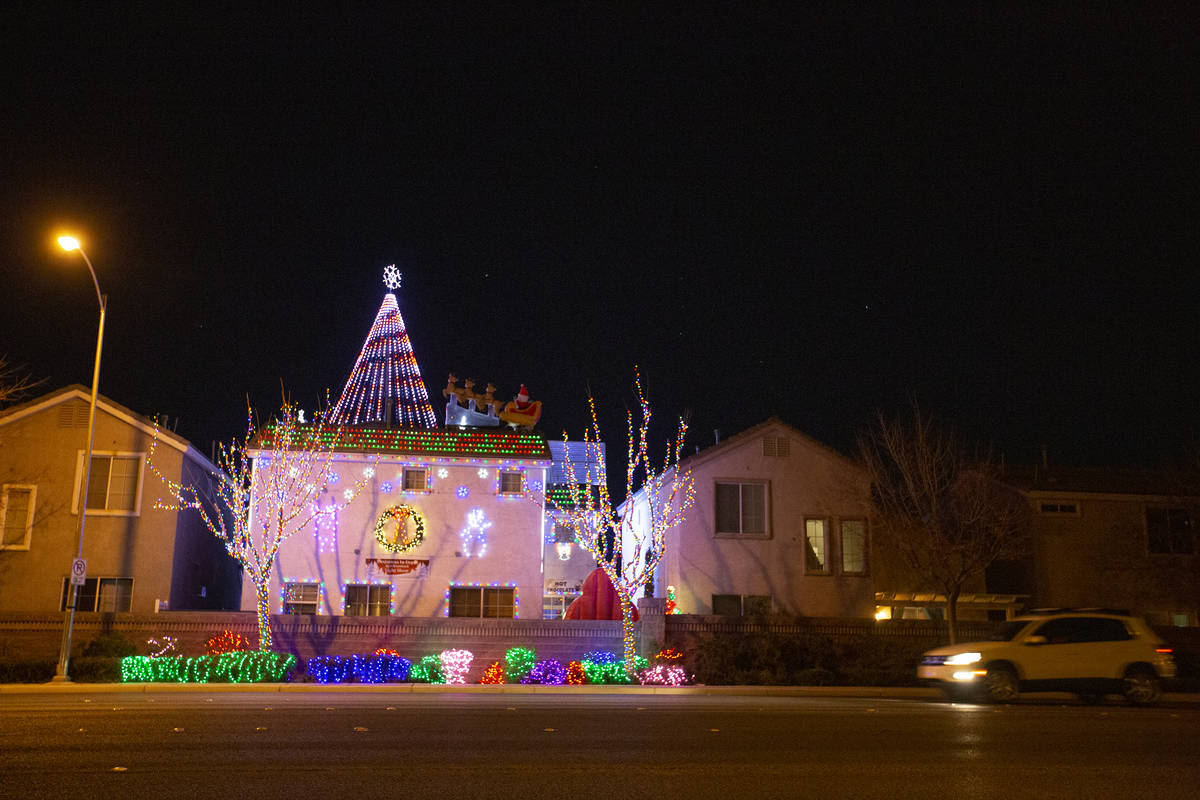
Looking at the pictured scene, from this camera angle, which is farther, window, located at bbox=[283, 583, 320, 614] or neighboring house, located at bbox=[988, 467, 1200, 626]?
neighboring house, located at bbox=[988, 467, 1200, 626]

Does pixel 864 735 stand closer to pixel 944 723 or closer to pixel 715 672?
pixel 944 723

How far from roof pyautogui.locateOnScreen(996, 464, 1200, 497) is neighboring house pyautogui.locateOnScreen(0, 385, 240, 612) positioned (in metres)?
26.6

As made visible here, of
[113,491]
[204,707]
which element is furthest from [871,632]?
[113,491]

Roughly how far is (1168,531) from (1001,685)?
17893mm

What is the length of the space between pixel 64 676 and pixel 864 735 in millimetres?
17990

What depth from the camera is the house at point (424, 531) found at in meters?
30.2

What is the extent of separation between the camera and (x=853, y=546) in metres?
32.3

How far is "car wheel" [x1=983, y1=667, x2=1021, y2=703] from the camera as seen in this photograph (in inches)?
749

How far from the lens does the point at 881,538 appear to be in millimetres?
31922

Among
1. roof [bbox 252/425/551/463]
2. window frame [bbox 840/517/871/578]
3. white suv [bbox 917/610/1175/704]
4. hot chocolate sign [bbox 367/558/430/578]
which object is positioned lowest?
white suv [bbox 917/610/1175/704]

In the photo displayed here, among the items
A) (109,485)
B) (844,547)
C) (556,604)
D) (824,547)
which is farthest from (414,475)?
(844,547)

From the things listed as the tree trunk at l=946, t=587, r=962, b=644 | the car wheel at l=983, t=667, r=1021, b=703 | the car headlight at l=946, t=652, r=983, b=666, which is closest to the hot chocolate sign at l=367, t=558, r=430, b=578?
the tree trunk at l=946, t=587, r=962, b=644

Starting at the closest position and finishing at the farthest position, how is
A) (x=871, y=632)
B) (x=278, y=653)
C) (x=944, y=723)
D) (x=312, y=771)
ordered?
(x=312, y=771), (x=944, y=723), (x=278, y=653), (x=871, y=632)

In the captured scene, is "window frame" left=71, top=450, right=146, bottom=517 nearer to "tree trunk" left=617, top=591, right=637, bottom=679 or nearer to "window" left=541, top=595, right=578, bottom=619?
"window" left=541, top=595, right=578, bottom=619
